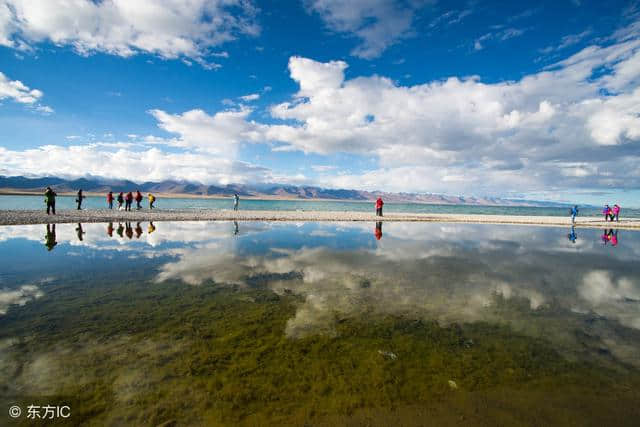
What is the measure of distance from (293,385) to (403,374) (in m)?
1.97

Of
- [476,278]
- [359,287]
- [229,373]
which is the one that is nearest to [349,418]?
[229,373]

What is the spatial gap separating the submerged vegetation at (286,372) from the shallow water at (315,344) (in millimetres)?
30

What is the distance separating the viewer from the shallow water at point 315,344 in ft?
14.1

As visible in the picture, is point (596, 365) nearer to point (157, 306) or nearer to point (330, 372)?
point (330, 372)

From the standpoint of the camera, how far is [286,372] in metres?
5.11

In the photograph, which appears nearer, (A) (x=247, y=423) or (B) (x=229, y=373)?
(A) (x=247, y=423)

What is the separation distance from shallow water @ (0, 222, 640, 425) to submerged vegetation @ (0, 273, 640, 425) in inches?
1.2

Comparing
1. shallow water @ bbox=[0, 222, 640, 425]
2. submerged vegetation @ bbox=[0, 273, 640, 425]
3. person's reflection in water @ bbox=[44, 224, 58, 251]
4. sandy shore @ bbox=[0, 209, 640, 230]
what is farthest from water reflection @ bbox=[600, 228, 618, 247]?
person's reflection in water @ bbox=[44, 224, 58, 251]

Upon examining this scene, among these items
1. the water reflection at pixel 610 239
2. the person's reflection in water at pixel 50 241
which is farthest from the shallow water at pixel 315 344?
the water reflection at pixel 610 239

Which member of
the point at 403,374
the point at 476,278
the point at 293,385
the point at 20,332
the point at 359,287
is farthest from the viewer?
the point at 476,278

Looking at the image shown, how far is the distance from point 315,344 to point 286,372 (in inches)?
44.6

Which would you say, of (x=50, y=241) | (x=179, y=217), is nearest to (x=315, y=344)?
(x=50, y=241)

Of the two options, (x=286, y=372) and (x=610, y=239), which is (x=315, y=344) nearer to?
(x=286, y=372)

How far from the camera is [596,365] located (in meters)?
5.57
